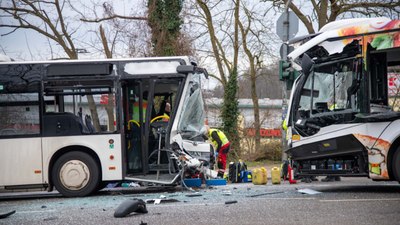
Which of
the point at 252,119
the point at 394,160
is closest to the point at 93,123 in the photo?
the point at 394,160

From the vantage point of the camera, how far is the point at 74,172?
13.0 m

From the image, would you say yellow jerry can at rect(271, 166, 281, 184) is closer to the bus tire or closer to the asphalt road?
the asphalt road

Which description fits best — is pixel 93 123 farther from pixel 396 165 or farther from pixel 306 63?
pixel 396 165

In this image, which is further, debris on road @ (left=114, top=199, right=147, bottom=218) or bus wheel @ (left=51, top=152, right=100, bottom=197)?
bus wheel @ (left=51, top=152, right=100, bottom=197)

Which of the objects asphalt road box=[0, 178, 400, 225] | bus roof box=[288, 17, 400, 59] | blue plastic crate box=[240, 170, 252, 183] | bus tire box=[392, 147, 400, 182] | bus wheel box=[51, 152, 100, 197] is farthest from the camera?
blue plastic crate box=[240, 170, 252, 183]

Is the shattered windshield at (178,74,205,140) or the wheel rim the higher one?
the shattered windshield at (178,74,205,140)

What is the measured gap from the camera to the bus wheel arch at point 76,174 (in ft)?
42.6

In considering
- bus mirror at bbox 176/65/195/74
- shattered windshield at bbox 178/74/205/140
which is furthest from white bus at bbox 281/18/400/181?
shattered windshield at bbox 178/74/205/140

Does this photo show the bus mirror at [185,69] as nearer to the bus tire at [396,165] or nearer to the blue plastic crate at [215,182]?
the blue plastic crate at [215,182]

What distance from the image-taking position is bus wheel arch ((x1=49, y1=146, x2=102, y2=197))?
42.6 feet

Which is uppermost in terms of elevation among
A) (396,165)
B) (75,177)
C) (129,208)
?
(396,165)

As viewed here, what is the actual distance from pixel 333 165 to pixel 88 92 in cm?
531

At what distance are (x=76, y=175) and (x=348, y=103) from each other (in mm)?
5785

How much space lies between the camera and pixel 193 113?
1373cm
